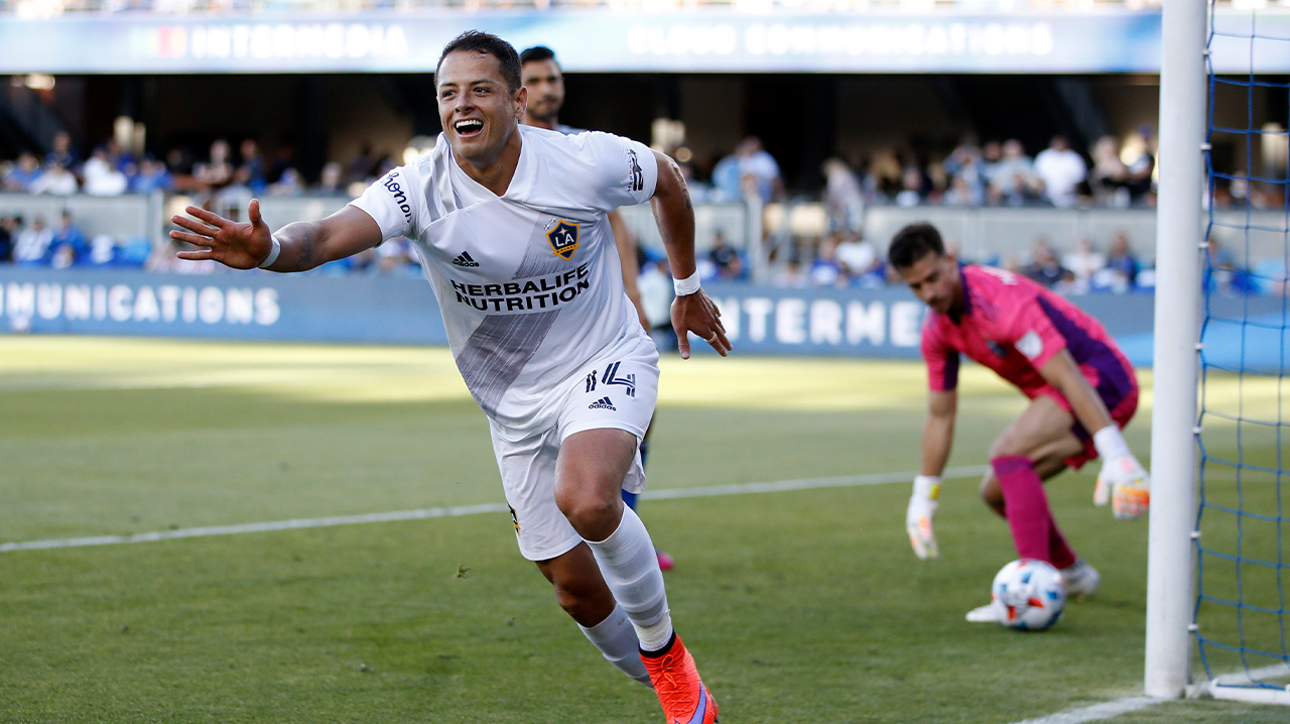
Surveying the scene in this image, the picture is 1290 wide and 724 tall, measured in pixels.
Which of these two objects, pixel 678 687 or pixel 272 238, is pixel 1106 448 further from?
pixel 272 238

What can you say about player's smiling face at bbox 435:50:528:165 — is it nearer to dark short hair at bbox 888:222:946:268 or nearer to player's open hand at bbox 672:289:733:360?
player's open hand at bbox 672:289:733:360

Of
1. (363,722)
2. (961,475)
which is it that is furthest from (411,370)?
(363,722)

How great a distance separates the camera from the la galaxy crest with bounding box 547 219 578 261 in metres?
4.16

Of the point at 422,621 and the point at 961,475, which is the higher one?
the point at 422,621

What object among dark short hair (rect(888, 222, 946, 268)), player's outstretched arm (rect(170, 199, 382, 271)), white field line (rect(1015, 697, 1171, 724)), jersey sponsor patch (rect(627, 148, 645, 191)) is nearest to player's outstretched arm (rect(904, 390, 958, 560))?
dark short hair (rect(888, 222, 946, 268))

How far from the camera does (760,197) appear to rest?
24.4m

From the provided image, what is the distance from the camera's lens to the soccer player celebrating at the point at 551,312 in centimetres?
401

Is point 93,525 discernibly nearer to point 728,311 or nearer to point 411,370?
point 411,370

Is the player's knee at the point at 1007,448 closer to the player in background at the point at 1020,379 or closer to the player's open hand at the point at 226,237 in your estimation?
the player in background at the point at 1020,379

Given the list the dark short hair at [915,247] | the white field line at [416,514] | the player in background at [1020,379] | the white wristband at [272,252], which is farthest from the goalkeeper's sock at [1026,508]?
the white wristband at [272,252]

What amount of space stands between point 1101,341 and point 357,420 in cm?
787

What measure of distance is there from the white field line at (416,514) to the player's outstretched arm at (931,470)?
2.90 meters

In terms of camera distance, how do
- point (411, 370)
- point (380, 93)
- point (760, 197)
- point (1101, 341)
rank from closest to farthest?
point (1101, 341), point (411, 370), point (760, 197), point (380, 93)

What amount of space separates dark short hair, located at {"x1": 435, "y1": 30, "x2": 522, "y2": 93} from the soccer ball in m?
3.00
